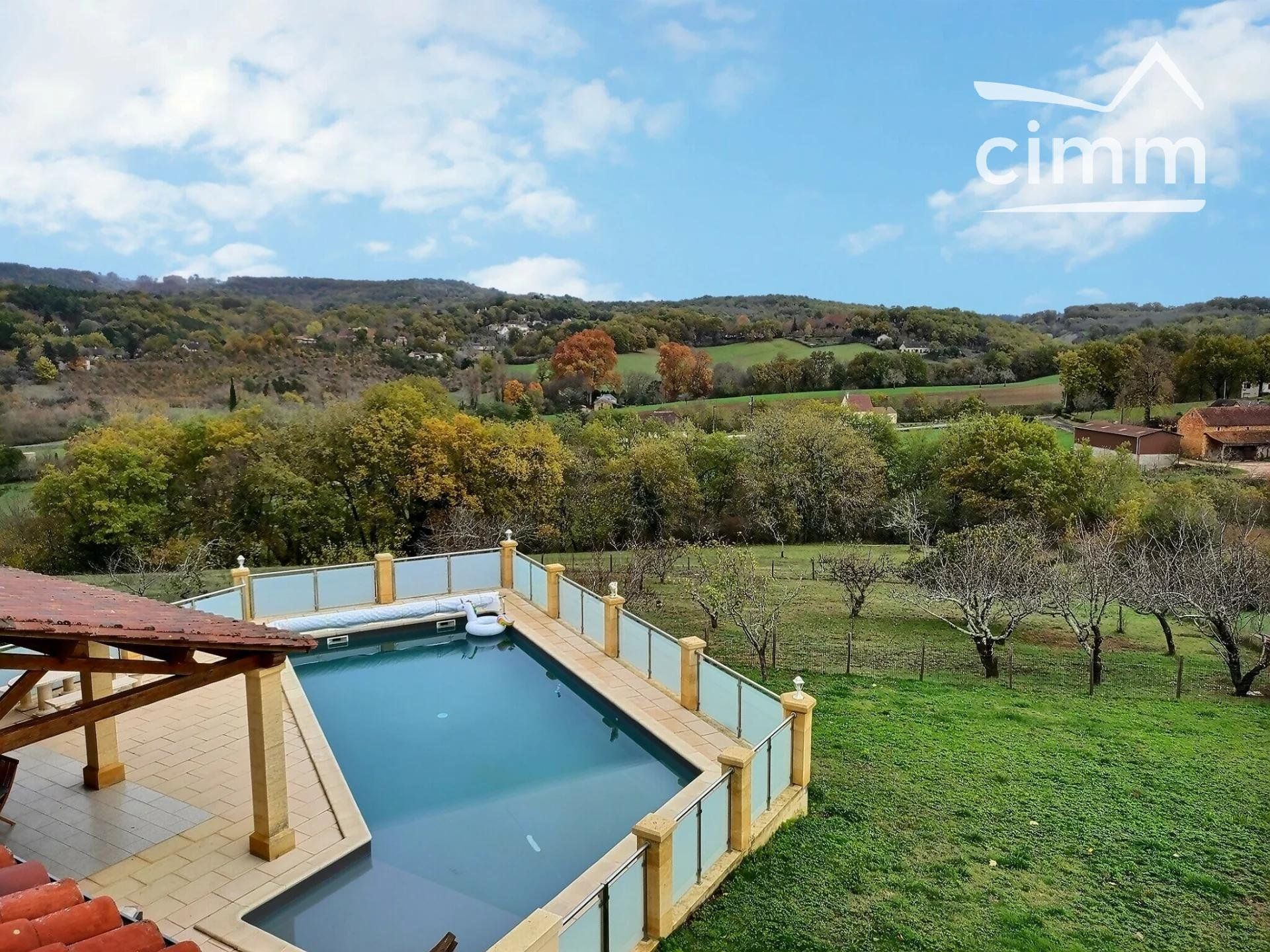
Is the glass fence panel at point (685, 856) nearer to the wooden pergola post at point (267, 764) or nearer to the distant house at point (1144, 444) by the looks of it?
the wooden pergola post at point (267, 764)

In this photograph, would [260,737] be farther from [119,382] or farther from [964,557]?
[119,382]

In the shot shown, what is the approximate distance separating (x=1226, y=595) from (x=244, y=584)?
17.0m

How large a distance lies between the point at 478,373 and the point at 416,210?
11.2m

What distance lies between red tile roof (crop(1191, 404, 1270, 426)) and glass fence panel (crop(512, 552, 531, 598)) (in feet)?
148

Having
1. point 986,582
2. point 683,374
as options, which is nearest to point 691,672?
point 986,582

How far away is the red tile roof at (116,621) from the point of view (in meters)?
5.68

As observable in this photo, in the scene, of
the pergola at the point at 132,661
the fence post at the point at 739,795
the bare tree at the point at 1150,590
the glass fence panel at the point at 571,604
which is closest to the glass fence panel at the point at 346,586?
the glass fence panel at the point at 571,604

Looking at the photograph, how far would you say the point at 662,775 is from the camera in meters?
10.1

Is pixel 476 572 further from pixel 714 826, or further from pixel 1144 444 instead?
pixel 1144 444

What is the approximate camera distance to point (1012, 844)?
8266mm

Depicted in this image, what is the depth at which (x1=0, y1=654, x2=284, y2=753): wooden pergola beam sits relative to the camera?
6112 millimetres

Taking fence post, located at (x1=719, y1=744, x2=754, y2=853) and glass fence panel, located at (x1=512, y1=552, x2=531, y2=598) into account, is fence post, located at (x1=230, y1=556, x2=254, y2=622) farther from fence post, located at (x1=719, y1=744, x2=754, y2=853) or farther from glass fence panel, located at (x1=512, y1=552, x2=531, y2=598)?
fence post, located at (x1=719, y1=744, x2=754, y2=853)

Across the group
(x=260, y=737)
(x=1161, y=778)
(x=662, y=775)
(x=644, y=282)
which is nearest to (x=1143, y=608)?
(x=1161, y=778)

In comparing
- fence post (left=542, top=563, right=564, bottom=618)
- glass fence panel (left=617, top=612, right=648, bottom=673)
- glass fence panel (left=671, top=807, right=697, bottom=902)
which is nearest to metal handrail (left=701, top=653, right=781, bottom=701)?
glass fence panel (left=617, top=612, right=648, bottom=673)
